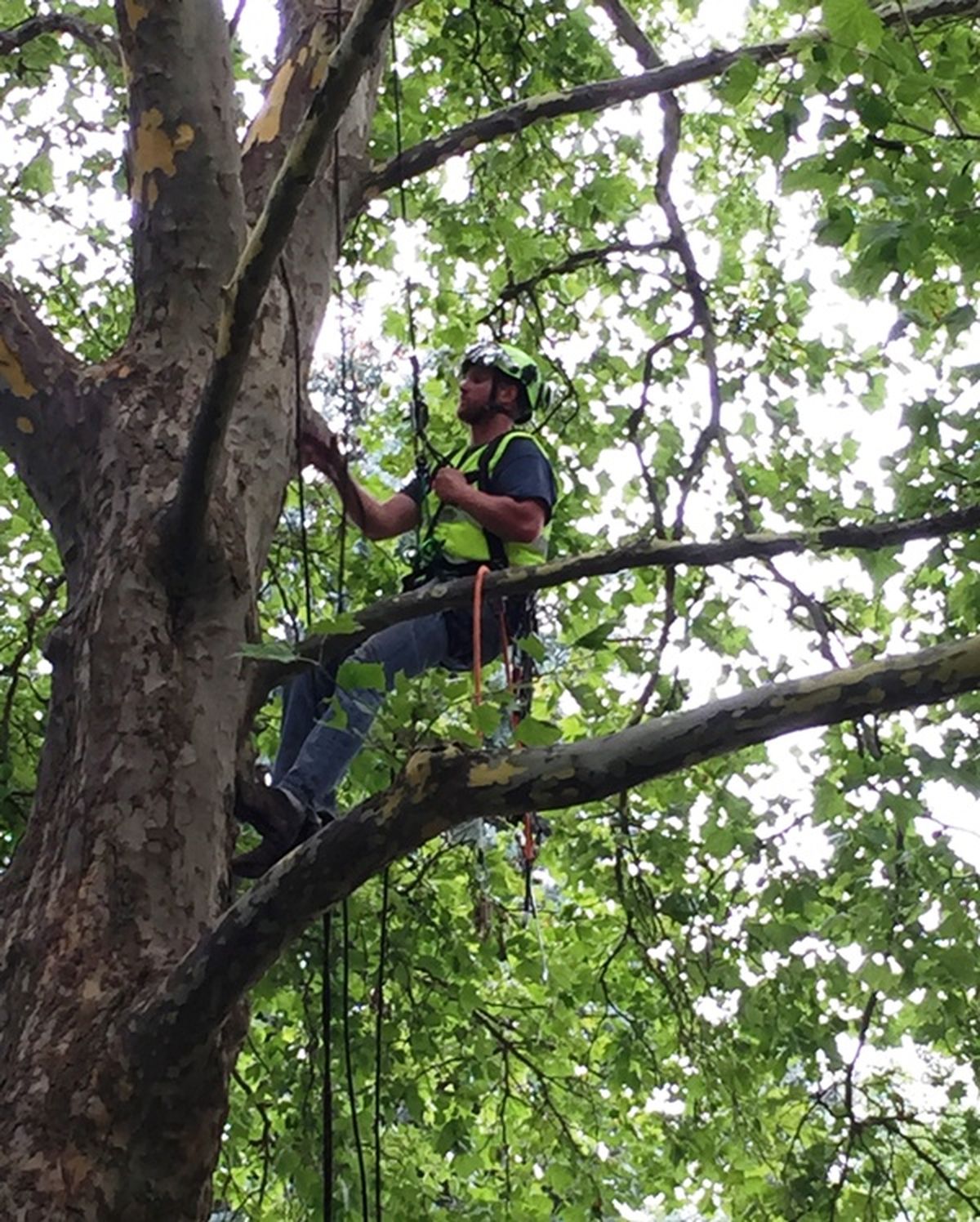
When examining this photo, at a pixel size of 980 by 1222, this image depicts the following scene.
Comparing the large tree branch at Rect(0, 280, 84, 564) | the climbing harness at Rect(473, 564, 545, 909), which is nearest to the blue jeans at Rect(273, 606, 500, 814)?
the climbing harness at Rect(473, 564, 545, 909)

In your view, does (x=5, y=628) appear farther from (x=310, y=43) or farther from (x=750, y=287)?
(x=750, y=287)

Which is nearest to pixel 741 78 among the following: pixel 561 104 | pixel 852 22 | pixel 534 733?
pixel 852 22

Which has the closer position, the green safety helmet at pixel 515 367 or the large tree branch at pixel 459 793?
the large tree branch at pixel 459 793

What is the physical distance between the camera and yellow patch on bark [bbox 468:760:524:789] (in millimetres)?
1750

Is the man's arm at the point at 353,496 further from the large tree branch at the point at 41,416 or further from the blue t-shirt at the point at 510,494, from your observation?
the large tree branch at the point at 41,416

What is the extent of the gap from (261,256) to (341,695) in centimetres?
119

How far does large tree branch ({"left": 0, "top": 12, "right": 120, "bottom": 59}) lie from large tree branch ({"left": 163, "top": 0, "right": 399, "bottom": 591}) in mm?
2446

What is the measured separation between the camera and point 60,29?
418 centimetres

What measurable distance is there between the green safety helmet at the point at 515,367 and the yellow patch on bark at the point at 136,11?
1295 mm

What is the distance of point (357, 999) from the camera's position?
4.43m

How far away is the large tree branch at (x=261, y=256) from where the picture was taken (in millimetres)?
1770

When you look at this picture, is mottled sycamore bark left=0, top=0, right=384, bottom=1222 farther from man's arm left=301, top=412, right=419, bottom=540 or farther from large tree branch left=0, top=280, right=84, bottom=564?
man's arm left=301, top=412, right=419, bottom=540

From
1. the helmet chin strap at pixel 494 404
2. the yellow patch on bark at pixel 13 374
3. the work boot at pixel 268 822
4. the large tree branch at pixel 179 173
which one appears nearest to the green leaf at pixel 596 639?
the work boot at pixel 268 822

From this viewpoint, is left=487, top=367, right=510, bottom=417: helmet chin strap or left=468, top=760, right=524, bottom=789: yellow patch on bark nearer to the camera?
left=468, top=760, right=524, bottom=789: yellow patch on bark
